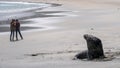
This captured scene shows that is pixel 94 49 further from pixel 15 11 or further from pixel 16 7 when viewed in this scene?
pixel 16 7

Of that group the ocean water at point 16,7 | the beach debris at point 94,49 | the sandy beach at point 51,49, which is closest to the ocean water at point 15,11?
the ocean water at point 16,7

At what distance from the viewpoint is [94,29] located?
26859 mm

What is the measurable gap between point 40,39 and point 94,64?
10.9 meters

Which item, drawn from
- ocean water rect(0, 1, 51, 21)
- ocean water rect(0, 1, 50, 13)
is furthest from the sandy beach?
ocean water rect(0, 1, 50, 13)

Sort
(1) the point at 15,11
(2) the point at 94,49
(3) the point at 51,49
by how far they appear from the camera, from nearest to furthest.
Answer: (2) the point at 94,49, (3) the point at 51,49, (1) the point at 15,11

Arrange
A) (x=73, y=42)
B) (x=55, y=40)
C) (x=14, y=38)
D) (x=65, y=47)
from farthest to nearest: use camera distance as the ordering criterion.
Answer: (x=14, y=38), (x=55, y=40), (x=73, y=42), (x=65, y=47)

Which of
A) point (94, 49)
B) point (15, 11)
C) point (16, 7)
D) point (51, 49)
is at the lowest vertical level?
point (51, 49)

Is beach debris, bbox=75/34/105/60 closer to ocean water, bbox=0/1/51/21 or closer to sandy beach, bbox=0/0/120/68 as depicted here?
sandy beach, bbox=0/0/120/68

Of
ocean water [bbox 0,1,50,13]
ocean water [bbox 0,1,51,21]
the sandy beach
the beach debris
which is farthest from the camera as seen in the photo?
ocean water [bbox 0,1,50,13]

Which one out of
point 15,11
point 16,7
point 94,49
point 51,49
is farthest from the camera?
point 16,7

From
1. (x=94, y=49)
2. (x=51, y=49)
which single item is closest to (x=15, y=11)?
(x=51, y=49)

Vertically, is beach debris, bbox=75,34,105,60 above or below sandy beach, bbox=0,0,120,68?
above

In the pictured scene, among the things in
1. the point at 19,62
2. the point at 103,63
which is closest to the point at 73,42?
the point at 19,62

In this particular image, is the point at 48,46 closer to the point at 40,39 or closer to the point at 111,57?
the point at 40,39
